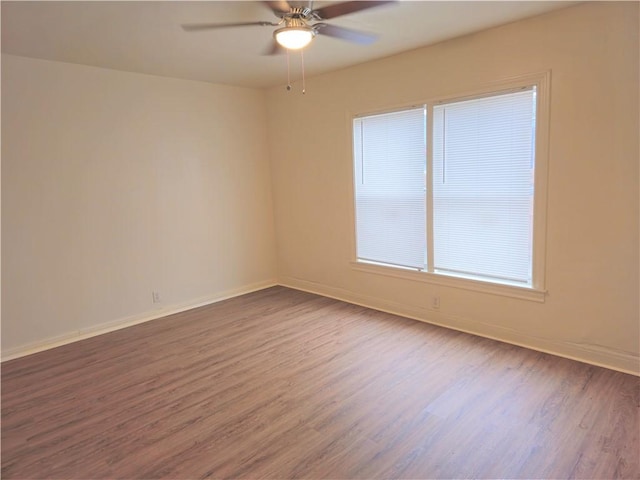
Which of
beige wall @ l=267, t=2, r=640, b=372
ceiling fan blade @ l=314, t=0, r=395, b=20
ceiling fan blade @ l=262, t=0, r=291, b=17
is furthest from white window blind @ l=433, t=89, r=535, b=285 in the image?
ceiling fan blade @ l=262, t=0, r=291, b=17

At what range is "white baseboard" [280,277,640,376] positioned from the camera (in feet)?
9.41

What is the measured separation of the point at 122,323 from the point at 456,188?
11.7ft

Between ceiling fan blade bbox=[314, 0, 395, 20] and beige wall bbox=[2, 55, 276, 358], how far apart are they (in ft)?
8.11

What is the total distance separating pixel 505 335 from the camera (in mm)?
3416

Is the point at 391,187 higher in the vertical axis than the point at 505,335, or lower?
higher

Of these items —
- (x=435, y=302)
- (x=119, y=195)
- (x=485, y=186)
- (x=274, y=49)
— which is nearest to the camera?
(x=274, y=49)

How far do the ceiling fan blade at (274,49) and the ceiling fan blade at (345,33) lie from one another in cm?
51

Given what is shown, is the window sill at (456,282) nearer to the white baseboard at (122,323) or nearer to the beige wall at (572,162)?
the beige wall at (572,162)

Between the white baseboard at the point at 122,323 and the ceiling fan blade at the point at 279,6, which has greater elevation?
the ceiling fan blade at the point at 279,6

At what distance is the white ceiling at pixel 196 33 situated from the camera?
2617 millimetres

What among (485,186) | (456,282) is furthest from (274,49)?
(456,282)

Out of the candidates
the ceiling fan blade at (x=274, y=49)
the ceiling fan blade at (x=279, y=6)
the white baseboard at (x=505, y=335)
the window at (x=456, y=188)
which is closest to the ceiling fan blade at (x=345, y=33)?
the ceiling fan blade at (x=279, y=6)

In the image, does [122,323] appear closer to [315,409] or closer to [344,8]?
[315,409]

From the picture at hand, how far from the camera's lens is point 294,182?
5086mm
